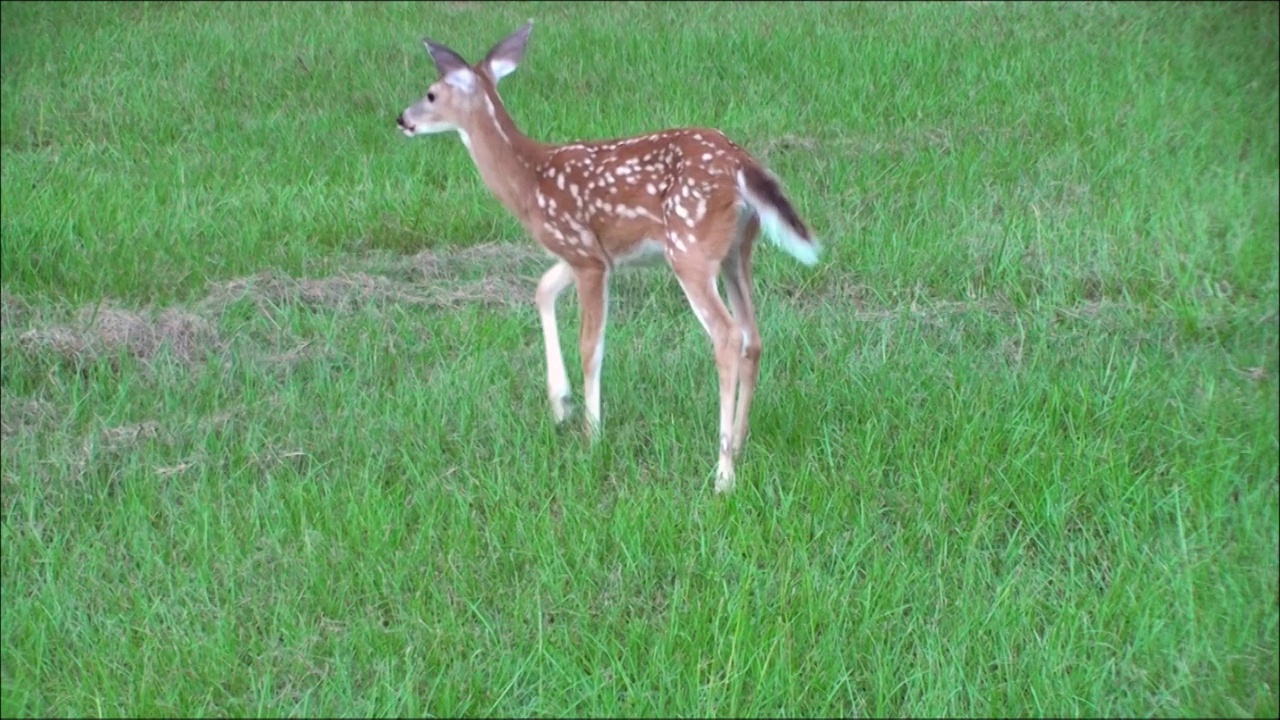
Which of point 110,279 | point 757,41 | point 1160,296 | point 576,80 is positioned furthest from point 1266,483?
point 757,41

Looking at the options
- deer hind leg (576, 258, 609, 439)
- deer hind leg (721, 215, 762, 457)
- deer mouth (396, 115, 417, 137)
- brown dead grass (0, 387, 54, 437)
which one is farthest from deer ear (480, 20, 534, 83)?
brown dead grass (0, 387, 54, 437)

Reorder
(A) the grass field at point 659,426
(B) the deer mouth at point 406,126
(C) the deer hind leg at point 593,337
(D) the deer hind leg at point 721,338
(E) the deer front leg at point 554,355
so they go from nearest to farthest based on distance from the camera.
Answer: (A) the grass field at point 659,426, (D) the deer hind leg at point 721,338, (C) the deer hind leg at point 593,337, (E) the deer front leg at point 554,355, (B) the deer mouth at point 406,126

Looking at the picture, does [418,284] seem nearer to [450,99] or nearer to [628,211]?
[450,99]

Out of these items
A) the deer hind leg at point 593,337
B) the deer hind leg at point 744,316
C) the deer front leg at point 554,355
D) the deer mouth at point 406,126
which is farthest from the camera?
the deer mouth at point 406,126

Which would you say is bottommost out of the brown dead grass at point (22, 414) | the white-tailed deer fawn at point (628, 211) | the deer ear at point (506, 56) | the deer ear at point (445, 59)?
the brown dead grass at point (22, 414)

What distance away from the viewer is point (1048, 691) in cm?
369

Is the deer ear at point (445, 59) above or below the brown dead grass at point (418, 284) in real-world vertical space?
above

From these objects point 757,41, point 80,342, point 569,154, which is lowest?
point 757,41

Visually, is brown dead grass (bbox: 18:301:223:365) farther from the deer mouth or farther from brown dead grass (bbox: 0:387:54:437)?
the deer mouth

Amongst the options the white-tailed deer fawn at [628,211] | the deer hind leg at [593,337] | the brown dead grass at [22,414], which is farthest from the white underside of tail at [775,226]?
the brown dead grass at [22,414]

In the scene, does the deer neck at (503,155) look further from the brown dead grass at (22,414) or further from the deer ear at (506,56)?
the brown dead grass at (22,414)

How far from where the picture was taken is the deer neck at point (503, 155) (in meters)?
5.50

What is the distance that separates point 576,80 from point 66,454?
5889mm

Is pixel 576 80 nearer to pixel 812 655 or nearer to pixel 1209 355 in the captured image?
pixel 1209 355
